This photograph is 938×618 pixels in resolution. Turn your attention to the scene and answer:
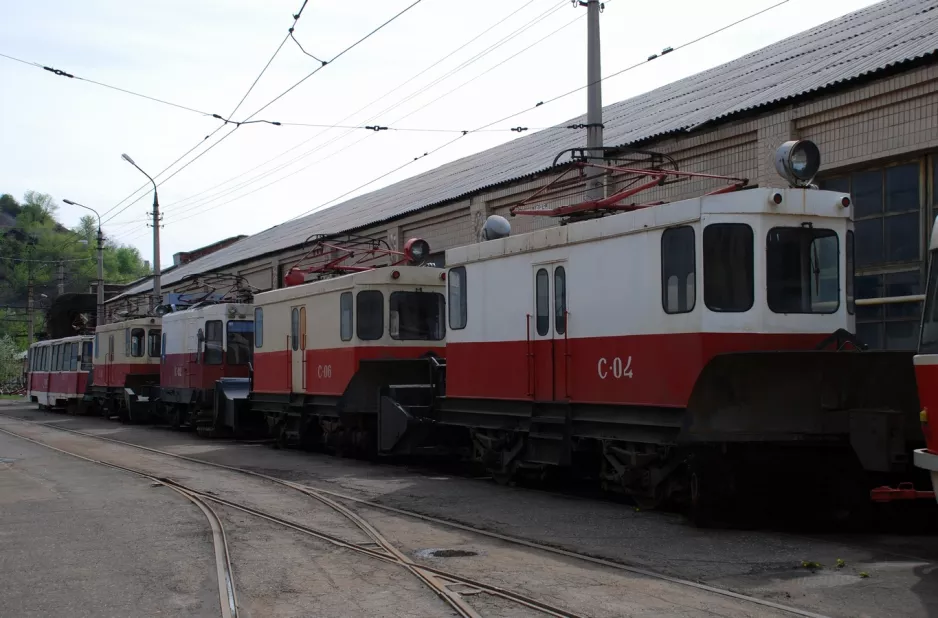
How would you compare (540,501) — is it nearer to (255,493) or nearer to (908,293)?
(255,493)

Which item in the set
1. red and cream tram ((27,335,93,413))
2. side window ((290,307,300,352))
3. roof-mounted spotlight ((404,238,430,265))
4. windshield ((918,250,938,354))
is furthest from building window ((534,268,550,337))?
red and cream tram ((27,335,93,413))

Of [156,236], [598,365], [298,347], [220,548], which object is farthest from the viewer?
[156,236]

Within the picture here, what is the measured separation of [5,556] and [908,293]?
11.0 m

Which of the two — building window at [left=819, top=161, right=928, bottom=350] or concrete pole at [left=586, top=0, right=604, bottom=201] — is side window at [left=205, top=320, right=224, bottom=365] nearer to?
concrete pole at [left=586, top=0, right=604, bottom=201]

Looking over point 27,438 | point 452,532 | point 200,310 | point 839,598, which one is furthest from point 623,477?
point 27,438

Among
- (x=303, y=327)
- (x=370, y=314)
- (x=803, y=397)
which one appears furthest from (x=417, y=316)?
→ (x=803, y=397)

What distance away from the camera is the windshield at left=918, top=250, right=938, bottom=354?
23.3ft

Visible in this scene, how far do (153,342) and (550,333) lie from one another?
821 inches

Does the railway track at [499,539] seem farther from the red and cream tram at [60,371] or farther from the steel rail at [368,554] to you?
the red and cream tram at [60,371]

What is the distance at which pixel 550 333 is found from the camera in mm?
11719

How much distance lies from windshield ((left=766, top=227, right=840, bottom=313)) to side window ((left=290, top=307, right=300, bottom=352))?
437 inches

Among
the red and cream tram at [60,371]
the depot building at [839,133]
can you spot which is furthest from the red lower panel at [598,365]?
the red and cream tram at [60,371]

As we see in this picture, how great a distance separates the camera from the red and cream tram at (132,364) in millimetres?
29578

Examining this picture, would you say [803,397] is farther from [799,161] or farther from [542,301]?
[542,301]
